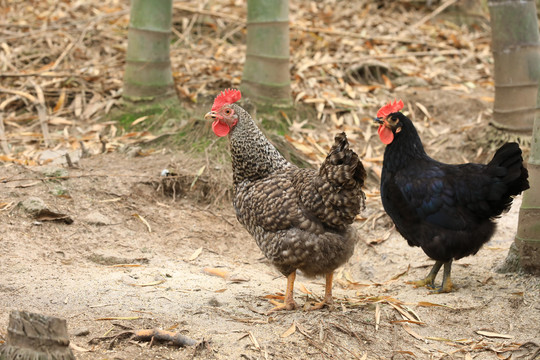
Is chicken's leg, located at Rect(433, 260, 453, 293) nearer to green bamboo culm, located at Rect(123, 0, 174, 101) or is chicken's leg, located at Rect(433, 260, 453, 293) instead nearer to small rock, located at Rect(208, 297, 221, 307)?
small rock, located at Rect(208, 297, 221, 307)

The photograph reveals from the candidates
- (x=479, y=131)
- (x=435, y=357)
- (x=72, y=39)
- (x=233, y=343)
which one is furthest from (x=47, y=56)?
(x=435, y=357)

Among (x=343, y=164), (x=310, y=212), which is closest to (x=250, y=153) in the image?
(x=310, y=212)

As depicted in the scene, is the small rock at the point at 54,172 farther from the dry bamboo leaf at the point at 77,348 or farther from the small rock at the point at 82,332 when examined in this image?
the dry bamboo leaf at the point at 77,348

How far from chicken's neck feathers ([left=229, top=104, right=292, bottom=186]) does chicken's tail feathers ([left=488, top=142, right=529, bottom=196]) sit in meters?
1.68

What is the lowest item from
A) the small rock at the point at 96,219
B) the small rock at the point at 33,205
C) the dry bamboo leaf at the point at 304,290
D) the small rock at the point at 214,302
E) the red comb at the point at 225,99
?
the dry bamboo leaf at the point at 304,290

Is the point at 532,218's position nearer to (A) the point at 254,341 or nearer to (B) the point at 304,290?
(B) the point at 304,290

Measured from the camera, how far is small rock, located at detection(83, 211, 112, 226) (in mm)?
5570

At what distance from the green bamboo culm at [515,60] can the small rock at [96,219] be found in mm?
4625

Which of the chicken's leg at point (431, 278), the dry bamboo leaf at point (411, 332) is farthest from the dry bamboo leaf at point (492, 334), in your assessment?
the chicken's leg at point (431, 278)

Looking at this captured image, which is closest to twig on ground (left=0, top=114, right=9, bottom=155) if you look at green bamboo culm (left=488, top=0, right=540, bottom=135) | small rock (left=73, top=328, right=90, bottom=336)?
small rock (left=73, top=328, right=90, bottom=336)

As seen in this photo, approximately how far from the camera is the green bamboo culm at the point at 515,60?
660cm

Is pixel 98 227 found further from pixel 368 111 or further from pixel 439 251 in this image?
pixel 368 111

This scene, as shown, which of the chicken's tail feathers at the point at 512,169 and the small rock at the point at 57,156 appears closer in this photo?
the chicken's tail feathers at the point at 512,169

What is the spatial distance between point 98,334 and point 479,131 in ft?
18.5
